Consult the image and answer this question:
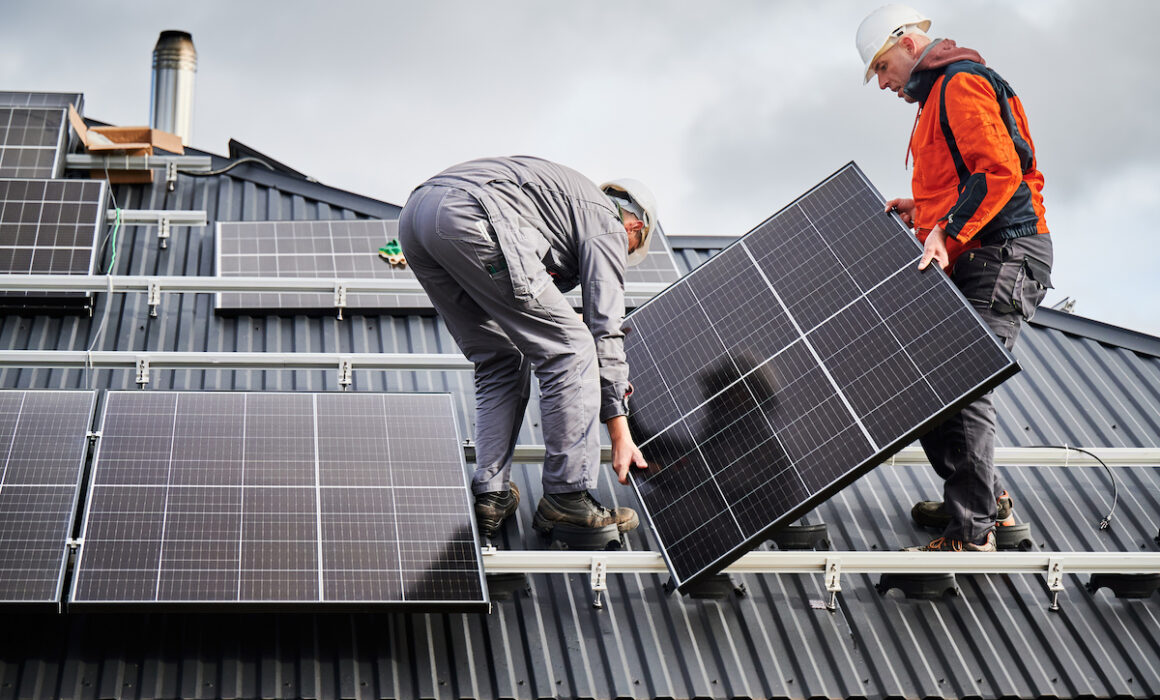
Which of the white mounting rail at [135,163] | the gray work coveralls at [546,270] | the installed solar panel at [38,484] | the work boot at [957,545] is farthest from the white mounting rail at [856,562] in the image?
the white mounting rail at [135,163]

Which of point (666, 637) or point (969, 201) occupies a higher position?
point (969, 201)

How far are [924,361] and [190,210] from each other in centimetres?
723

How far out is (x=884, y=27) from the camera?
6523 millimetres

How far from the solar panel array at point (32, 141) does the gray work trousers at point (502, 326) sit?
6.39 m

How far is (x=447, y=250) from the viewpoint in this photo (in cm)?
586

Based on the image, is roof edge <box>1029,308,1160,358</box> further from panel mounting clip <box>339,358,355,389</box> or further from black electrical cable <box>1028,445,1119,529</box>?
panel mounting clip <box>339,358,355,389</box>

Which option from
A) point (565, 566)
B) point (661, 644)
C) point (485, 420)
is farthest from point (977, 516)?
point (485, 420)

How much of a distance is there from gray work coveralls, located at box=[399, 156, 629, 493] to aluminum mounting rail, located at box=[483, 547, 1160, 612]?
1.43 feet

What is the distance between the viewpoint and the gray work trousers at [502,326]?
19.1ft

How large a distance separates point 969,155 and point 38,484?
495 centimetres

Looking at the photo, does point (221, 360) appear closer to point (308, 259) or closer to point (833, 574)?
point (308, 259)

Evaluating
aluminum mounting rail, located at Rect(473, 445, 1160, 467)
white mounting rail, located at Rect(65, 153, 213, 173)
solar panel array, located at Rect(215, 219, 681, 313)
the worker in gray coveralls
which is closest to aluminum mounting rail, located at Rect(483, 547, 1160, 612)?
the worker in gray coveralls

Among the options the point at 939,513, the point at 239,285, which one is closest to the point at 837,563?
the point at 939,513

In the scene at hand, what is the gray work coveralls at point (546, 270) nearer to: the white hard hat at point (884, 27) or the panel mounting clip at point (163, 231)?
the white hard hat at point (884, 27)
